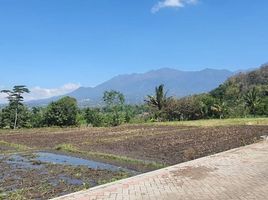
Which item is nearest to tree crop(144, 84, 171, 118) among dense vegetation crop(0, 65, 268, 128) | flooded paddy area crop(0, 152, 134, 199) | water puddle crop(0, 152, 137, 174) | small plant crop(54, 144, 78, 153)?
dense vegetation crop(0, 65, 268, 128)

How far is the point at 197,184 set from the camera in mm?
8461

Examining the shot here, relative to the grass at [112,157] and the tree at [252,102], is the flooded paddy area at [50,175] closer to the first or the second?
the grass at [112,157]

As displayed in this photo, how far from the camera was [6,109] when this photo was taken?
45.2 metres

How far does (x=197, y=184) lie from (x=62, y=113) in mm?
35999

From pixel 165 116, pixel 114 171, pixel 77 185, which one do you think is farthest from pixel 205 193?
pixel 165 116

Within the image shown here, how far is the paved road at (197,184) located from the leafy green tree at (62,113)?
3336 centimetres

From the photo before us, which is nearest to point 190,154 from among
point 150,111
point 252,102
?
point 252,102

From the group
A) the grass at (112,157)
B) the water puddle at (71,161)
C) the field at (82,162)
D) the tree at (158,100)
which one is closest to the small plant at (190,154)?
the field at (82,162)

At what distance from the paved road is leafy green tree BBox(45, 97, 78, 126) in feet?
109

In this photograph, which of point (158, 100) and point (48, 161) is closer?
point (48, 161)

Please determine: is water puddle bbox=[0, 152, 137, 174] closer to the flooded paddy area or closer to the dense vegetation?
the flooded paddy area

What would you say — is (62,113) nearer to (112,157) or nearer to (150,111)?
(150,111)

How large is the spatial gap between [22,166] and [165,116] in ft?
108

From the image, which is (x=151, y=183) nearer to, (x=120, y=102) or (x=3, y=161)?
(x=3, y=161)
